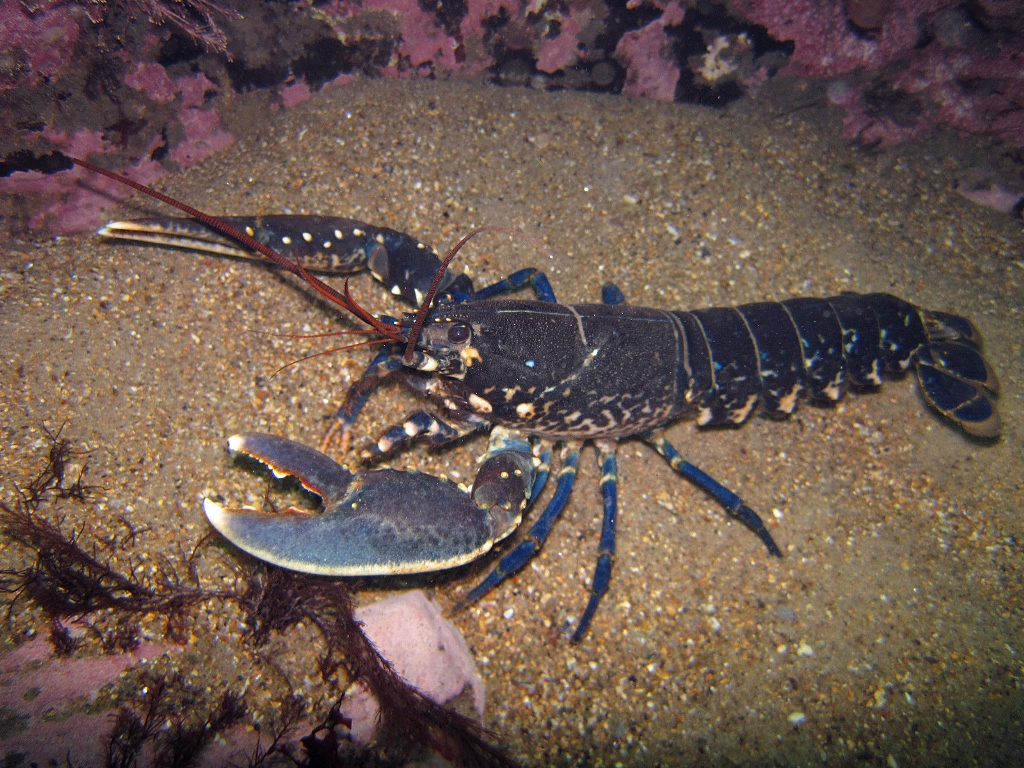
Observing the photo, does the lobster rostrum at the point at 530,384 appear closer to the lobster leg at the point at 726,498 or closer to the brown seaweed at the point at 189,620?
the lobster leg at the point at 726,498

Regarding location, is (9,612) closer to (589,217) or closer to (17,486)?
(17,486)

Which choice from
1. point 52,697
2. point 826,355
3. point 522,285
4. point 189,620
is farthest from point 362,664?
point 826,355

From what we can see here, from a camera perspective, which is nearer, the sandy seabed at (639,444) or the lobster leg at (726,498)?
the sandy seabed at (639,444)

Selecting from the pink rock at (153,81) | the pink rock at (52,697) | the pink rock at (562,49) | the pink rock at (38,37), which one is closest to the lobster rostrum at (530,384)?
the pink rock at (52,697)

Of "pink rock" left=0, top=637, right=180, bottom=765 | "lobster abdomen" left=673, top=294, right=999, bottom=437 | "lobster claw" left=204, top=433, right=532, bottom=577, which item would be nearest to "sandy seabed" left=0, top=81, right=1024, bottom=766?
"lobster abdomen" left=673, top=294, right=999, bottom=437

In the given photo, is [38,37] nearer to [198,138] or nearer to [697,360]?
[198,138]

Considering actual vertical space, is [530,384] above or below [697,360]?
below
